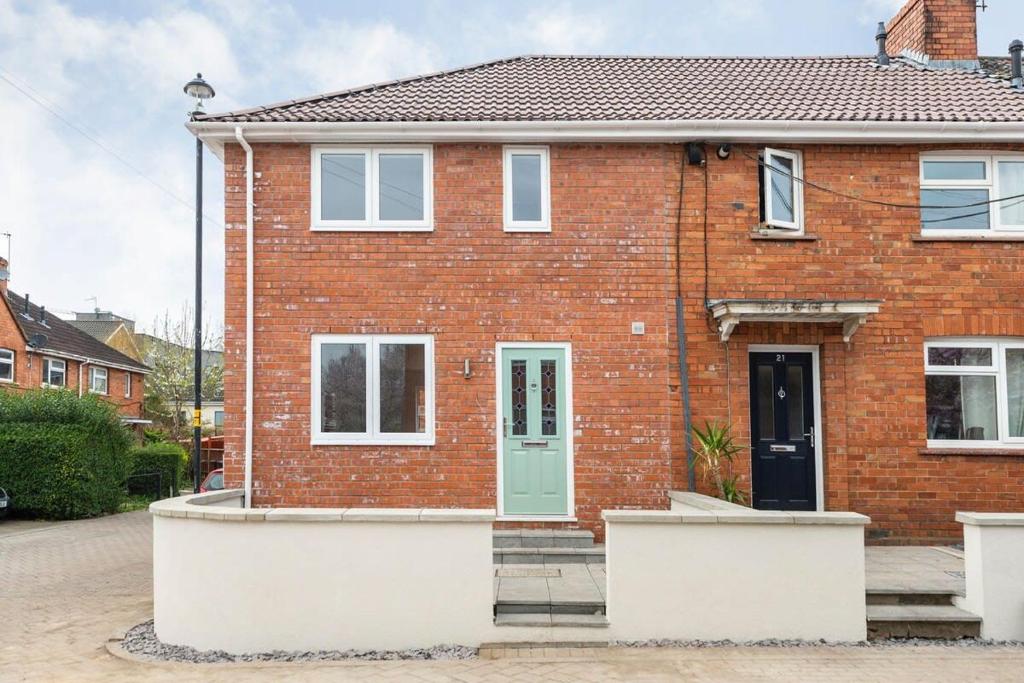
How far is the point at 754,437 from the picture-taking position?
963 cm

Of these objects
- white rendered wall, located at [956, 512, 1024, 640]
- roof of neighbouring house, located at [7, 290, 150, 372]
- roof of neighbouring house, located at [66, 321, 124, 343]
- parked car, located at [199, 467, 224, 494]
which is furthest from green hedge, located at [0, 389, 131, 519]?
roof of neighbouring house, located at [66, 321, 124, 343]

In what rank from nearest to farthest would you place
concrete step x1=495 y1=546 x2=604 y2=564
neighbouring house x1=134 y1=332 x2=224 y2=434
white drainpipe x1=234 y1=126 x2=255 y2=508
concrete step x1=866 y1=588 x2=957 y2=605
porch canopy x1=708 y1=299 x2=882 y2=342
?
concrete step x1=866 y1=588 x2=957 y2=605 < concrete step x1=495 y1=546 x2=604 y2=564 < porch canopy x1=708 y1=299 x2=882 y2=342 < white drainpipe x1=234 y1=126 x2=255 y2=508 < neighbouring house x1=134 y1=332 x2=224 y2=434

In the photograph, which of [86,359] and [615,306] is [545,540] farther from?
[86,359]

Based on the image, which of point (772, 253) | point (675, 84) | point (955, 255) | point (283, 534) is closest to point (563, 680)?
point (283, 534)

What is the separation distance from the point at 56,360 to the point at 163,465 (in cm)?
1027

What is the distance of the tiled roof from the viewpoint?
9664mm

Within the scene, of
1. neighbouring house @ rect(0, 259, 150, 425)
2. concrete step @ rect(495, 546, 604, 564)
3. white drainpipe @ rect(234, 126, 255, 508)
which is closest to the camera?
concrete step @ rect(495, 546, 604, 564)

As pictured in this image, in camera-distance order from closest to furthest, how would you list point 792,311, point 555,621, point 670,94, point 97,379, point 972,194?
point 555,621 < point 792,311 < point 972,194 < point 670,94 < point 97,379

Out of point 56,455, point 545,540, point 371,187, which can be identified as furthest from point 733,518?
point 56,455

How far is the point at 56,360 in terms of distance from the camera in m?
28.3

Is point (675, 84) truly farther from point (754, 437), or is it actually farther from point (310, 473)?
point (310, 473)

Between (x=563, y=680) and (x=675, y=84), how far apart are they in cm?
858

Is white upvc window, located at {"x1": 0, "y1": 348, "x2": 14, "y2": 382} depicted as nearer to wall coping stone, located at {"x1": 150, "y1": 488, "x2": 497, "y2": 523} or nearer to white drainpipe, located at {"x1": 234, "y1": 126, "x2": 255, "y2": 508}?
white drainpipe, located at {"x1": 234, "y1": 126, "x2": 255, "y2": 508}

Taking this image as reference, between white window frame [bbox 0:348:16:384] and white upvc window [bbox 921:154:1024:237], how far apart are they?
26091mm
